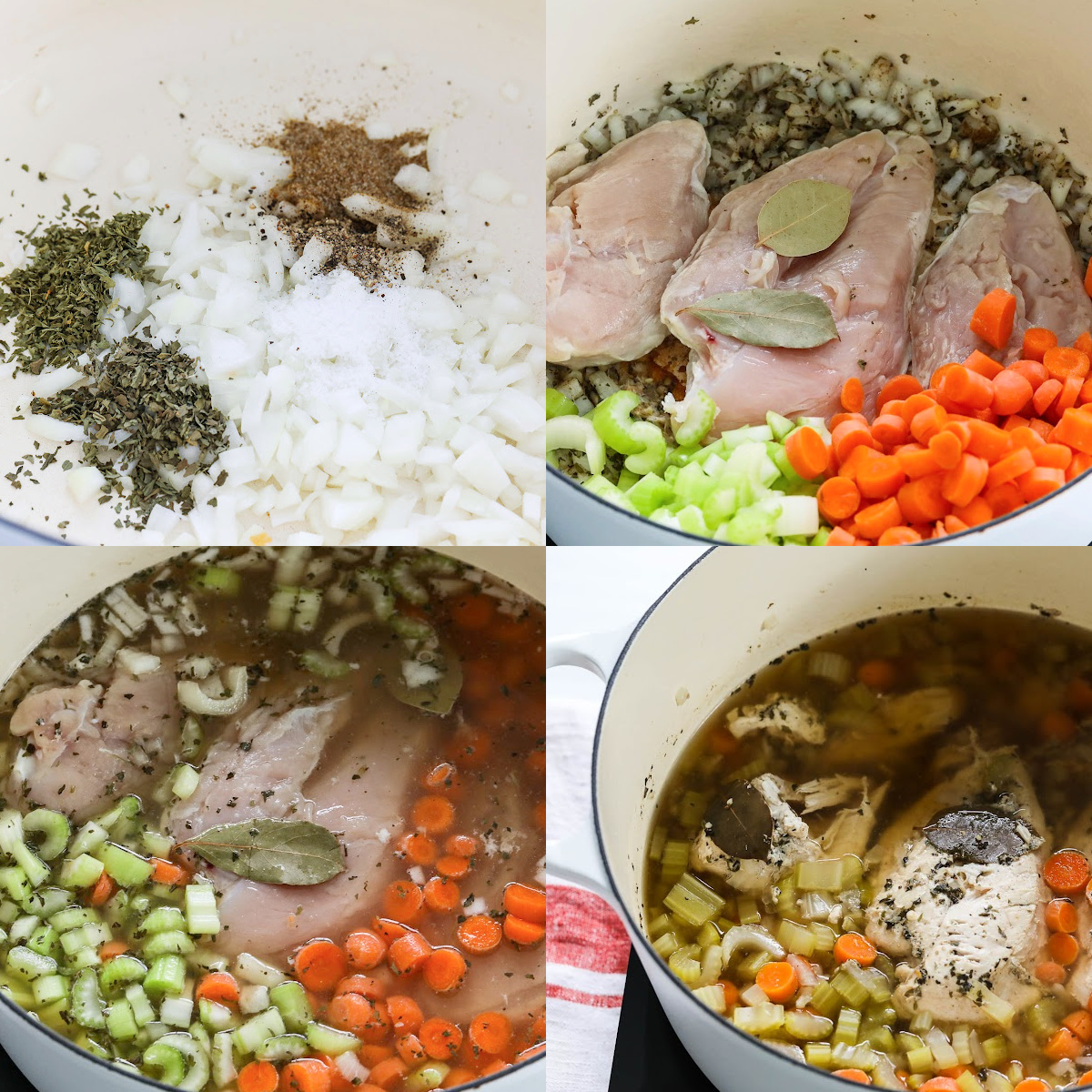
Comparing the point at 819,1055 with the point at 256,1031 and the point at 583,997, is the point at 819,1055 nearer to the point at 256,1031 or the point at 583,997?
the point at 583,997

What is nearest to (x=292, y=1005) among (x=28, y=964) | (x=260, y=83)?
(x=28, y=964)

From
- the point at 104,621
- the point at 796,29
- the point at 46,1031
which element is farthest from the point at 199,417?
the point at 796,29

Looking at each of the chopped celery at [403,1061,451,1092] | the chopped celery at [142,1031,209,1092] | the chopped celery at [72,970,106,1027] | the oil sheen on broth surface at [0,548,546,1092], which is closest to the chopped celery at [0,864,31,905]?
the oil sheen on broth surface at [0,548,546,1092]

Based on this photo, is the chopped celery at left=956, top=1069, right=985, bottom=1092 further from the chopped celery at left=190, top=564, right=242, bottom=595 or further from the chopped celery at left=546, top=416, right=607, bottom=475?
the chopped celery at left=190, top=564, right=242, bottom=595

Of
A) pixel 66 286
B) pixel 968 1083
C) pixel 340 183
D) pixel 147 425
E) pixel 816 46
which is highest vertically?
pixel 816 46

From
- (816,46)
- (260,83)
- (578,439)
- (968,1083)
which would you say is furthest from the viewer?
(260,83)
